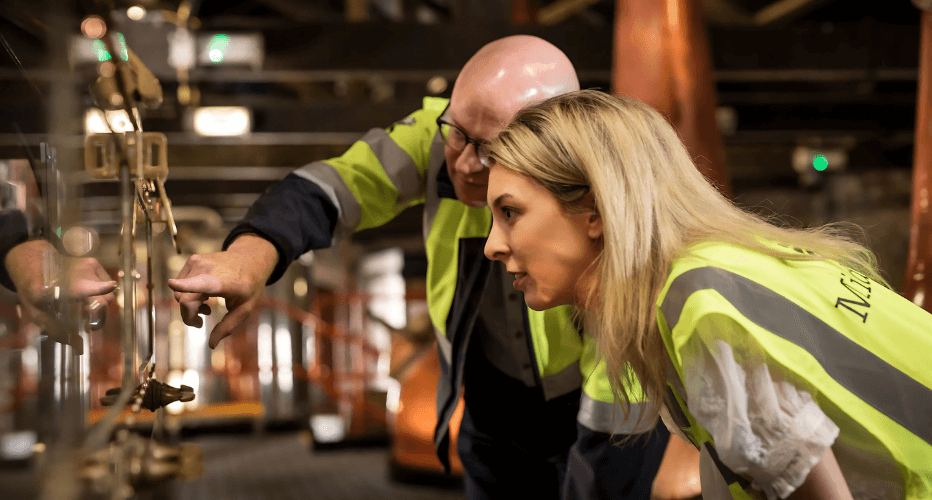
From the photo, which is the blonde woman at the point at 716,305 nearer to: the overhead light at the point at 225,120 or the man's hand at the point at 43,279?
the man's hand at the point at 43,279

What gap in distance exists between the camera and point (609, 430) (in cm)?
124

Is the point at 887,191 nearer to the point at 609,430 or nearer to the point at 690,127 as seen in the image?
the point at 690,127

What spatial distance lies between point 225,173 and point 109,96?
615 centimetres

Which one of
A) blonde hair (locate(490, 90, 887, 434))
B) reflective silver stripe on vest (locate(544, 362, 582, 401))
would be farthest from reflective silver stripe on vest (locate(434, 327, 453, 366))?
blonde hair (locate(490, 90, 887, 434))

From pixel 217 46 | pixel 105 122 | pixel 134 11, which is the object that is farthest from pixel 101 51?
pixel 217 46

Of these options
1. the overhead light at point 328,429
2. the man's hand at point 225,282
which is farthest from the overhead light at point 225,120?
the man's hand at point 225,282

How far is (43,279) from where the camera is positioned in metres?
0.54

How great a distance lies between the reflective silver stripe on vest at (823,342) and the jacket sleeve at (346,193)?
0.61 meters

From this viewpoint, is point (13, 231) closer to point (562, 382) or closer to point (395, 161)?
point (395, 161)

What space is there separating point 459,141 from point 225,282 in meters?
0.48

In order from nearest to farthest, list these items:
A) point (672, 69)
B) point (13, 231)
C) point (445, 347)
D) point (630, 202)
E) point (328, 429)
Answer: point (13, 231)
point (630, 202)
point (445, 347)
point (672, 69)
point (328, 429)

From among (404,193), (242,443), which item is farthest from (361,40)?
Answer: (242,443)

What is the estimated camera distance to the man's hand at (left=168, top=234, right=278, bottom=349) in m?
0.89

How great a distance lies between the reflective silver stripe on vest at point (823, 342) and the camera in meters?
0.70
